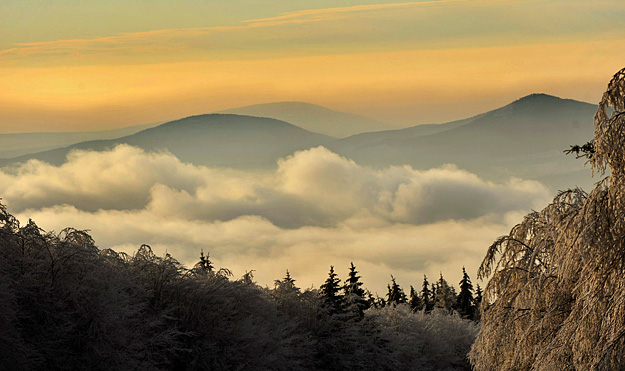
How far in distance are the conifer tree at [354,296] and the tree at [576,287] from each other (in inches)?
2136

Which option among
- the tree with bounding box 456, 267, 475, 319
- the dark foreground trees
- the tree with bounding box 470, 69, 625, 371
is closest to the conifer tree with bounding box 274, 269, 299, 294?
the dark foreground trees

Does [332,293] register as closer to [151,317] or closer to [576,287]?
[151,317]

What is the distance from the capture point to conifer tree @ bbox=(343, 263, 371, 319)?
76000 mm

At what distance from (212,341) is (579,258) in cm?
3605

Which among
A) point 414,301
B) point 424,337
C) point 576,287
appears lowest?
point 576,287

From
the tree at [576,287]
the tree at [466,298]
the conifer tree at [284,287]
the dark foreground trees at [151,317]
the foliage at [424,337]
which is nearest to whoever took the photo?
the tree at [576,287]

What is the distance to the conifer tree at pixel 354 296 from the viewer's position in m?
76.0

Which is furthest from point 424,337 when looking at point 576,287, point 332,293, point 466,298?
point 576,287

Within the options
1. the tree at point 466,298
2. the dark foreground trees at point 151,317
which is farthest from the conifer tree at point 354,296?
the tree at point 466,298

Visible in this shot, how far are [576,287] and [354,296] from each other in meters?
61.1

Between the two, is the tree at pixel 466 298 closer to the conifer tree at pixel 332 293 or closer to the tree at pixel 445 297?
the tree at pixel 445 297

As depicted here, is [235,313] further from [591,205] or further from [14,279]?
[591,205]

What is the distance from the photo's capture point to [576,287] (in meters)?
16.6

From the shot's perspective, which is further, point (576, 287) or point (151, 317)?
point (151, 317)
